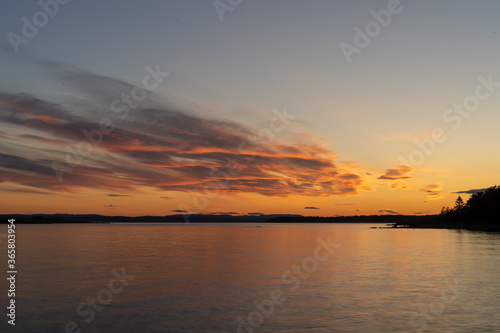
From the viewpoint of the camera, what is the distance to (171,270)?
45.7 m

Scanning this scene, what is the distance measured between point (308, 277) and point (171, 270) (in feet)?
47.0

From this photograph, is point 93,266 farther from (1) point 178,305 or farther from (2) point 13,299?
(1) point 178,305

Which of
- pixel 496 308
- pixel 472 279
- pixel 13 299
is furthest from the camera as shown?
pixel 472 279

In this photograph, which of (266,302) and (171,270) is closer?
(266,302)

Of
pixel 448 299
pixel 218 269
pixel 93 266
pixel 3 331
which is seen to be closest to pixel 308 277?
pixel 218 269

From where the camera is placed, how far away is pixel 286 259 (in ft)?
192

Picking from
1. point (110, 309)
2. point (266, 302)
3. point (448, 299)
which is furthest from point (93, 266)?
point (448, 299)

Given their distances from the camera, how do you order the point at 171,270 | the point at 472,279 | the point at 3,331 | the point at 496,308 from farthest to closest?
the point at 171,270, the point at 472,279, the point at 496,308, the point at 3,331

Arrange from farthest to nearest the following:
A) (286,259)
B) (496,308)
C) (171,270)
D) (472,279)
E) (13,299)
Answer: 1. (286,259)
2. (171,270)
3. (472,279)
4. (13,299)
5. (496,308)

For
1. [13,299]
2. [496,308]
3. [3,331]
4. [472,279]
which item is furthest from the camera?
[472,279]

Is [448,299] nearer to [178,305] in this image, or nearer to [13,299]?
[178,305]

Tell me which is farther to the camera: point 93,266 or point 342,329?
point 93,266

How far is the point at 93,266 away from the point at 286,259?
962 inches

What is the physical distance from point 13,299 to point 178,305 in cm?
1150
